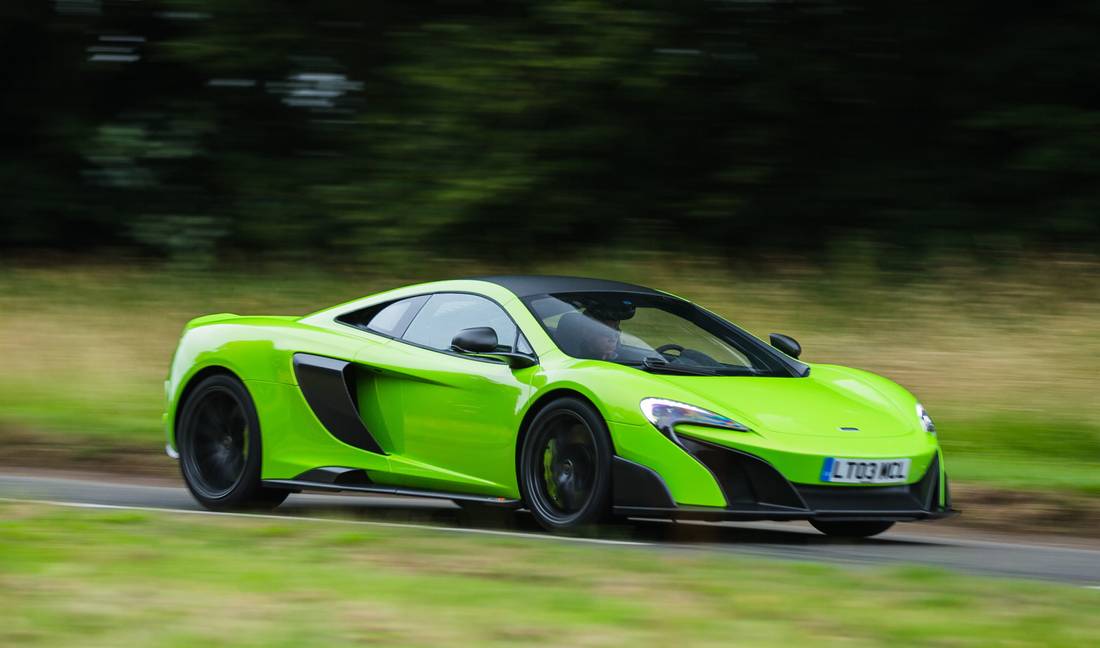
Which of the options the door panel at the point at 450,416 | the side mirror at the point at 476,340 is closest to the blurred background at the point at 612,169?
the door panel at the point at 450,416

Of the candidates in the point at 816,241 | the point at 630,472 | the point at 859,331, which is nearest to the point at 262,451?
the point at 630,472

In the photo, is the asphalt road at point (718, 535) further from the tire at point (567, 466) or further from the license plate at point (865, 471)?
the license plate at point (865, 471)

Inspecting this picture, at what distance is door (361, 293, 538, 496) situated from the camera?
7.48 metres

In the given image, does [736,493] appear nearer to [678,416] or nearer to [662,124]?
[678,416]

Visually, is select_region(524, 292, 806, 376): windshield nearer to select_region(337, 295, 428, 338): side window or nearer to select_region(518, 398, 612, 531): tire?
select_region(518, 398, 612, 531): tire

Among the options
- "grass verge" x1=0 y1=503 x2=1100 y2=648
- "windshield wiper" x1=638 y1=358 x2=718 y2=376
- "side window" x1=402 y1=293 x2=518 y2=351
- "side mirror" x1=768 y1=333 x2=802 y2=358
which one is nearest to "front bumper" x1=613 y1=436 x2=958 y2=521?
"grass verge" x1=0 y1=503 x2=1100 y2=648

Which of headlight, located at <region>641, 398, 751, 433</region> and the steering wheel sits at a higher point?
the steering wheel

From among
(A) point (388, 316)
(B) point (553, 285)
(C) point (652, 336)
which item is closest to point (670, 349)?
(C) point (652, 336)

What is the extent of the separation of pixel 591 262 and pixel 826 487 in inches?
425

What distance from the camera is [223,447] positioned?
8.77 m

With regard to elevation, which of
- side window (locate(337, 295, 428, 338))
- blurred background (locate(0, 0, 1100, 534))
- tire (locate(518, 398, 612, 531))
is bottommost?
tire (locate(518, 398, 612, 531))

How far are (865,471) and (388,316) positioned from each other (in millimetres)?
2775

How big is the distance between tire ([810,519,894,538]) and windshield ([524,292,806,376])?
81 cm

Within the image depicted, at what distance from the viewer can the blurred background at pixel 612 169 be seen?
15.9 m
